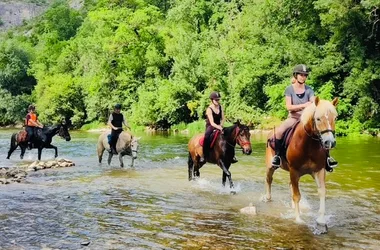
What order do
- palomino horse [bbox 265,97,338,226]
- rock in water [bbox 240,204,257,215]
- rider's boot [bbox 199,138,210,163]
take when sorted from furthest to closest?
rider's boot [bbox 199,138,210,163] < rock in water [bbox 240,204,257,215] < palomino horse [bbox 265,97,338,226]

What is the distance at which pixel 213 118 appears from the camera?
12883mm

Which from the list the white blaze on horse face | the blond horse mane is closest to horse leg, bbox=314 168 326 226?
the blond horse mane

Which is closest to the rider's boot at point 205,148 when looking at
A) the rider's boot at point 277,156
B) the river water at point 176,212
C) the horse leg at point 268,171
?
the river water at point 176,212

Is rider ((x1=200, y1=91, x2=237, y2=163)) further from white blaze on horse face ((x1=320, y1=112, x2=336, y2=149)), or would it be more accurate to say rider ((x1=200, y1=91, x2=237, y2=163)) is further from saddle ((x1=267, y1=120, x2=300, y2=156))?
white blaze on horse face ((x1=320, y1=112, x2=336, y2=149))

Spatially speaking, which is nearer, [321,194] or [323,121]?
[323,121]

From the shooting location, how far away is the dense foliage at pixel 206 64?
3888cm

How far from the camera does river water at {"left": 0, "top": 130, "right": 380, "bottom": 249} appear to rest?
766cm

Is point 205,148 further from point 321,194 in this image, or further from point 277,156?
point 321,194

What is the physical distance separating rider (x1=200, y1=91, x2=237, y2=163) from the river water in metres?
1.23

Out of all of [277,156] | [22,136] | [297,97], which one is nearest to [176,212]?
[277,156]

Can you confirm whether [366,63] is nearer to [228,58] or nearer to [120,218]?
[228,58]

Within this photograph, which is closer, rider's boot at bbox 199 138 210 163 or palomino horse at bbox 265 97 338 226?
palomino horse at bbox 265 97 338 226

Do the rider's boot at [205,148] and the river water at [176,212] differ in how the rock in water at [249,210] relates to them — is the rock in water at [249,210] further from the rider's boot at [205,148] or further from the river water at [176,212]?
the rider's boot at [205,148]

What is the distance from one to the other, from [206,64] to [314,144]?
43.1 meters
